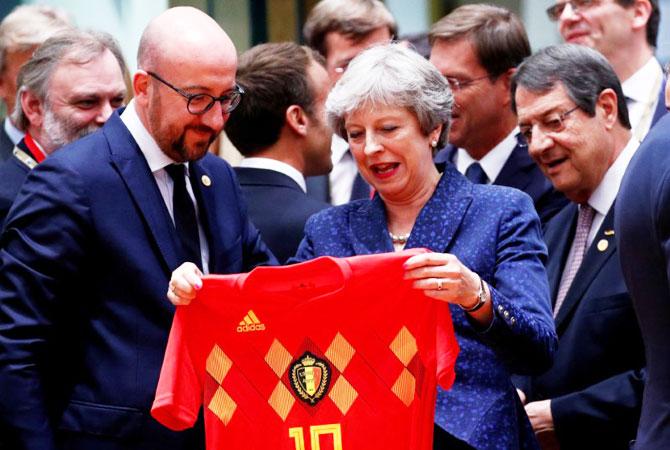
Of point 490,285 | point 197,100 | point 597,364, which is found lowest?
point 597,364

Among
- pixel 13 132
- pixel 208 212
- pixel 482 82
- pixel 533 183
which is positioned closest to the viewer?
pixel 208 212

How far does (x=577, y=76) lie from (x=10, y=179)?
6.35 ft

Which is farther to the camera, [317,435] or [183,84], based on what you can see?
[183,84]

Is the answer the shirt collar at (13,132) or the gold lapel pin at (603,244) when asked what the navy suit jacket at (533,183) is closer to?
the gold lapel pin at (603,244)

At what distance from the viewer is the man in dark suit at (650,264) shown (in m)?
2.91

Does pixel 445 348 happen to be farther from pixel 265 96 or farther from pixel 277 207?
pixel 265 96

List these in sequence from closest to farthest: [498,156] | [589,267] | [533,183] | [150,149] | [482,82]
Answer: [150,149] → [589,267] → [533,183] → [498,156] → [482,82]

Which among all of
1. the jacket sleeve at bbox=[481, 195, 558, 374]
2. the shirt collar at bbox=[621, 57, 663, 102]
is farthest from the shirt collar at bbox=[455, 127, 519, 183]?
the jacket sleeve at bbox=[481, 195, 558, 374]

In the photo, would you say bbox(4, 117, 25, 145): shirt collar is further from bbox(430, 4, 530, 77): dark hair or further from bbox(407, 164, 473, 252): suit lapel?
bbox(407, 164, 473, 252): suit lapel

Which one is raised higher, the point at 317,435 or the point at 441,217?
the point at 441,217

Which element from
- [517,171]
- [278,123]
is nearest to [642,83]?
[517,171]

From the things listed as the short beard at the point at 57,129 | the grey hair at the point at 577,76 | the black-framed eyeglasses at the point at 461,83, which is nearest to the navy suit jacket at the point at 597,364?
the grey hair at the point at 577,76

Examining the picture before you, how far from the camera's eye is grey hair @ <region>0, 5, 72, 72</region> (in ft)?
17.3

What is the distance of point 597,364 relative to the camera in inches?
153
